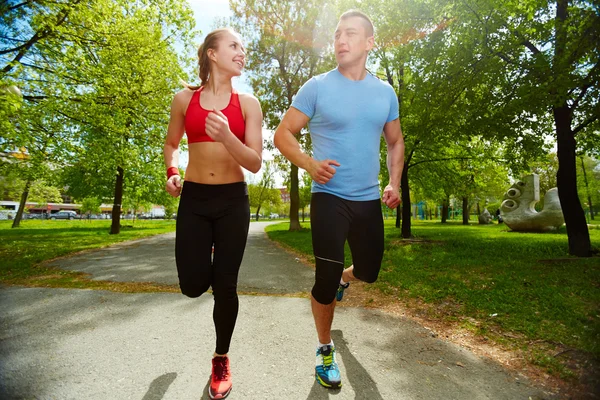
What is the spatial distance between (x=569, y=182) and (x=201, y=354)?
1058 centimetres

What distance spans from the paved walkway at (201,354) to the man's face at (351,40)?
2.53 metres

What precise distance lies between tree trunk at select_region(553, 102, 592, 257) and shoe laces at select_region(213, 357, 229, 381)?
10.4 m

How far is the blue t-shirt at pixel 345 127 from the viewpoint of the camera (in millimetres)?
2518

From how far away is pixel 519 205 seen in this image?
20188mm

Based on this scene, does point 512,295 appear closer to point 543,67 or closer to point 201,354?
point 201,354

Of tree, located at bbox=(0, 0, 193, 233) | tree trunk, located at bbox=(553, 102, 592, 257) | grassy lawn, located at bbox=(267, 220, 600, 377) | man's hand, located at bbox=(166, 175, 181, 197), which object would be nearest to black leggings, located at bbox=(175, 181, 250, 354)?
man's hand, located at bbox=(166, 175, 181, 197)

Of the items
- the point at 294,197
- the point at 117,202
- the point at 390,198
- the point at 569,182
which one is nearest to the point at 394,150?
the point at 390,198

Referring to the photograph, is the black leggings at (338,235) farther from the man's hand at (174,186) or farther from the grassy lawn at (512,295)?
the grassy lawn at (512,295)

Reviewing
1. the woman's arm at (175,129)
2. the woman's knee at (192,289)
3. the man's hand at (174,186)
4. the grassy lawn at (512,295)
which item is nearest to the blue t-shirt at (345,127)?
the woman's arm at (175,129)

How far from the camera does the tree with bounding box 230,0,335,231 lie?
58.2 ft

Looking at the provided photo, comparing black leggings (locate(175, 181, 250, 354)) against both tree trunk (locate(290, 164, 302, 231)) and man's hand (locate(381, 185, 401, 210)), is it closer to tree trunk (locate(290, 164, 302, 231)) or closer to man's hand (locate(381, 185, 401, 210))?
man's hand (locate(381, 185, 401, 210))

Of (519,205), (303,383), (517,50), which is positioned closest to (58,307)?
(303,383)

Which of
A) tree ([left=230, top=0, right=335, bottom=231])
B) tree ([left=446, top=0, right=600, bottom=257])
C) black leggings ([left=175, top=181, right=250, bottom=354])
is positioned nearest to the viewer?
black leggings ([left=175, top=181, right=250, bottom=354])

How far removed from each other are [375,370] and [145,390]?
1.75 m
